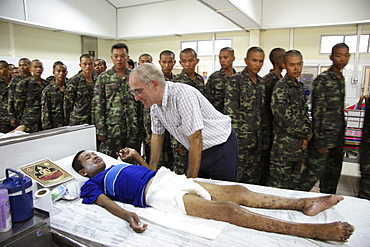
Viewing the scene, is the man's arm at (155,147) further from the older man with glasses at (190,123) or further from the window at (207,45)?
the window at (207,45)

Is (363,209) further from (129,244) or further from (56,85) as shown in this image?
(56,85)

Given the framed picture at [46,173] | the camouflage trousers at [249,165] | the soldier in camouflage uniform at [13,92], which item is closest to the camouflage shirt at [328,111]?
the camouflage trousers at [249,165]

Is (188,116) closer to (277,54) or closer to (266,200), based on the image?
(266,200)

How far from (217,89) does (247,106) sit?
59 centimetres

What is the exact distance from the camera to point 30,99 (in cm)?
415

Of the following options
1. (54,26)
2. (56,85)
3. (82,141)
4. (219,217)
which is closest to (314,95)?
(219,217)

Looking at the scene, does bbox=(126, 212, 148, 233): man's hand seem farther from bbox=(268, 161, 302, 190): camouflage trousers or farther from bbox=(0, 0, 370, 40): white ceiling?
bbox=(0, 0, 370, 40): white ceiling

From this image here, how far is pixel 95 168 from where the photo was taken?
7.54ft

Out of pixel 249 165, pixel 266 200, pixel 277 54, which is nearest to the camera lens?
pixel 266 200

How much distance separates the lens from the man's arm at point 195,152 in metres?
2.00

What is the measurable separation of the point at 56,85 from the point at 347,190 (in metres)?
4.26

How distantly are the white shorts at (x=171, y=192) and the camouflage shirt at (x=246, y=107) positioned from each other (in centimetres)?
130

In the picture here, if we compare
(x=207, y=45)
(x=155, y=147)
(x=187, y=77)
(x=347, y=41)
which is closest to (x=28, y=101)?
(x=187, y=77)

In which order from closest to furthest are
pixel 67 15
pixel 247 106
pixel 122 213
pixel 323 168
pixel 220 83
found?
1. pixel 122 213
2. pixel 323 168
3. pixel 247 106
4. pixel 220 83
5. pixel 67 15
